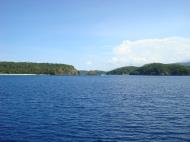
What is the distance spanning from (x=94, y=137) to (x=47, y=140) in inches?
208

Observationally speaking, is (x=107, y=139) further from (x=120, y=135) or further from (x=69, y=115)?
(x=69, y=115)

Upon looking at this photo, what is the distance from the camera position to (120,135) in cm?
3619

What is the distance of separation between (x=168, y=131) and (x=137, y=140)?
19.1ft

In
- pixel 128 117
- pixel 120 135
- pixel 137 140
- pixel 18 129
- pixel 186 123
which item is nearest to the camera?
pixel 137 140

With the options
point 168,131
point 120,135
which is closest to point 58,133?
point 120,135

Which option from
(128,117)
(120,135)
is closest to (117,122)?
(128,117)

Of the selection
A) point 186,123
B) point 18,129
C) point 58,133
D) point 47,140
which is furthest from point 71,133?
point 186,123

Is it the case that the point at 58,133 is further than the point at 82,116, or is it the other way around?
the point at 82,116

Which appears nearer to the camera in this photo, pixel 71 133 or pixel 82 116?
pixel 71 133

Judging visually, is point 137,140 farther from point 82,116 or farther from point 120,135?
point 82,116

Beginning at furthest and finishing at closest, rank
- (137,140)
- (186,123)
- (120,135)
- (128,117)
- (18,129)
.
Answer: (128,117) → (186,123) → (18,129) → (120,135) → (137,140)

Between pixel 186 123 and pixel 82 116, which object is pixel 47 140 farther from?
pixel 186 123

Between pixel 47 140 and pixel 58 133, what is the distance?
3322 mm

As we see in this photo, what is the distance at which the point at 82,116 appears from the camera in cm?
4906
